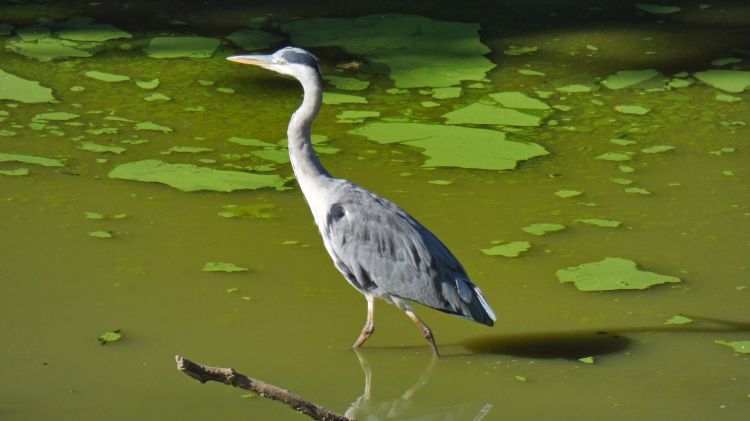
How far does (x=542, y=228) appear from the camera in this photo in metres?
5.43

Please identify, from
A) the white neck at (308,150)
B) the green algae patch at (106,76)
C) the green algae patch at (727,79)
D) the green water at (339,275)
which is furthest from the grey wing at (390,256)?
the green algae patch at (727,79)

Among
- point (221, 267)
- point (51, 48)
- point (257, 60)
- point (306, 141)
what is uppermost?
point (257, 60)

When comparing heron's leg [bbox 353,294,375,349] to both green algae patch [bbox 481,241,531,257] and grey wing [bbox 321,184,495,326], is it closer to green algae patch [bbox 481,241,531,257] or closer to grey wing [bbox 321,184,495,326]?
grey wing [bbox 321,184,495,326]

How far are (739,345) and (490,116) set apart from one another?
2.84 meters

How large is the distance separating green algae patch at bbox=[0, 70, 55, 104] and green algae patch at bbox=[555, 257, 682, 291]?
349cm

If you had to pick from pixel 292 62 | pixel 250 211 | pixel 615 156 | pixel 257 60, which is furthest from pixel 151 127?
pixel 615 156

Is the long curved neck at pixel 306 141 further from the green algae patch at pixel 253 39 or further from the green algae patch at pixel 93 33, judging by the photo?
the green algae patch at pixel 93 33

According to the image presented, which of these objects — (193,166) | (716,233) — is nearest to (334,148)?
(193,166)

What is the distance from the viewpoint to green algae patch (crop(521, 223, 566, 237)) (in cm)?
538

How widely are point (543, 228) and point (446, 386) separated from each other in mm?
1525

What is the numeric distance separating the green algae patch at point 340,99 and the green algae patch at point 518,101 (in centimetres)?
79

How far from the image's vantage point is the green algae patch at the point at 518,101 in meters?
7.12

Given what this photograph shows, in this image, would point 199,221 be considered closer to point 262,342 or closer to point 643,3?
point 262,342

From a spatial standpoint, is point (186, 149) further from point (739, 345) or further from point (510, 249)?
point (739, 345)
